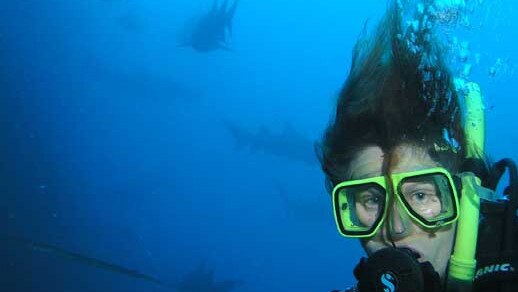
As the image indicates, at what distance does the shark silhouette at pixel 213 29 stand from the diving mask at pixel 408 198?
13.0m

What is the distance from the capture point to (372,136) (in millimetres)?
2256

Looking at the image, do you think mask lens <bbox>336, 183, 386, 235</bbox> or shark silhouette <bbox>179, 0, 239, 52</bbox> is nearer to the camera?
mask lens <bbox>336, 183, 386, 235</bbox>

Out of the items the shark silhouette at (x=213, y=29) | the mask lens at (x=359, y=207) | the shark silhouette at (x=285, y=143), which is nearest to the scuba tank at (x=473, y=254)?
the mask lens at (x=359, y=207)

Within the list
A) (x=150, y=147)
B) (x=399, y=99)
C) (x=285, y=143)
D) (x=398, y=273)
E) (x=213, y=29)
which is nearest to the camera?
(x=398, y=273)

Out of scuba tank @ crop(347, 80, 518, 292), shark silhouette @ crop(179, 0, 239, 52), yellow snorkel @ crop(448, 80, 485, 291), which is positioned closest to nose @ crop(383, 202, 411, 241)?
scuba tank @ crop(347, 80, 518, 292)

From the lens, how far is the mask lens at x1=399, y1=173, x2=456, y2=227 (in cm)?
198

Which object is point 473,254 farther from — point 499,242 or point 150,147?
point 150,147

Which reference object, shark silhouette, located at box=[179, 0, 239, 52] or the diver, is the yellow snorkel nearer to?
the diver

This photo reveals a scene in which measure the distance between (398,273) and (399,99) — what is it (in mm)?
821

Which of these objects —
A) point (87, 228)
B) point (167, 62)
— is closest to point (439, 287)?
point (87, 228)

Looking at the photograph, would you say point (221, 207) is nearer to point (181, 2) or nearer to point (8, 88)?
point (181, 2)

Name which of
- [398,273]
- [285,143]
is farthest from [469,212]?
[285,143]

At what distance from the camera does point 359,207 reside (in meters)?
2.31

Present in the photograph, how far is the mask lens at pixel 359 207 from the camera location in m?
2.17
